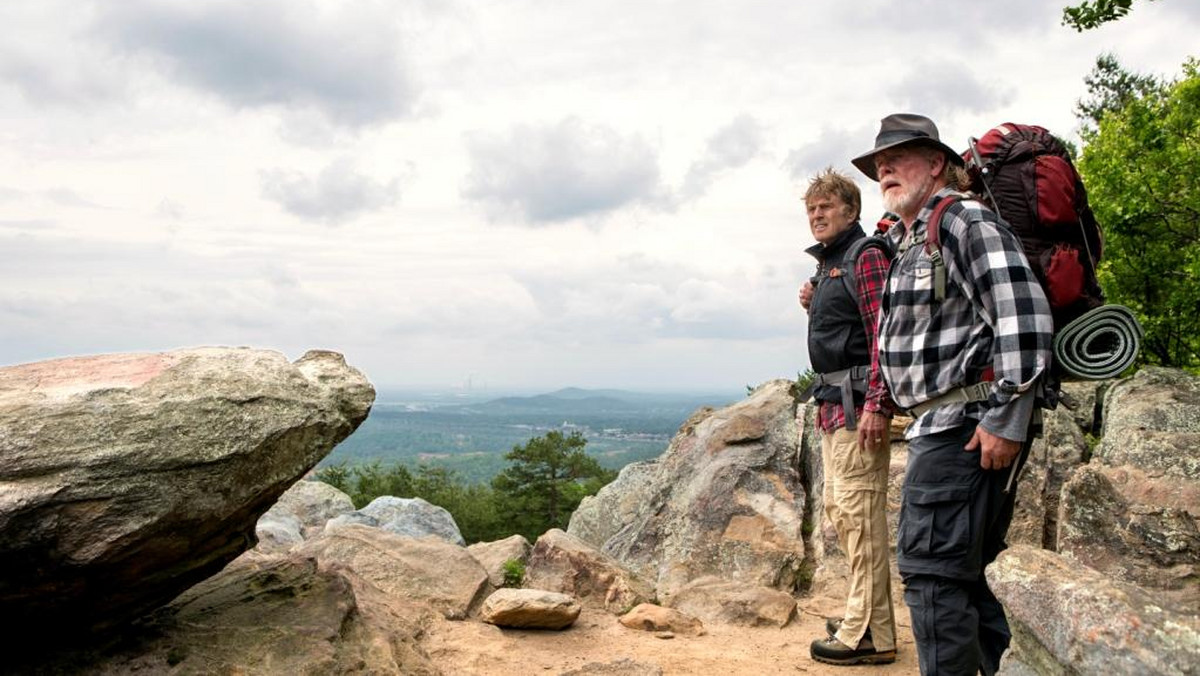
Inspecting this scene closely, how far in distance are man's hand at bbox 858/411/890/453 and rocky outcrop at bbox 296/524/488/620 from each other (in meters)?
4.36

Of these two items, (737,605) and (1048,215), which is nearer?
(1048,215)

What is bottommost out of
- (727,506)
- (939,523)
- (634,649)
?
(634,649)

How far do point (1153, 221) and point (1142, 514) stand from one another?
11473mm

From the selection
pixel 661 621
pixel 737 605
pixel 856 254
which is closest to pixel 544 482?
pixel 737 605

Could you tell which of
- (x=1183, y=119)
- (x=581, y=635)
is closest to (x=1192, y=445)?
(x=581, y=635)

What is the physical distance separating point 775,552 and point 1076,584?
741 centimetres

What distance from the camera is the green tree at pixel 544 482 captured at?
4223cm

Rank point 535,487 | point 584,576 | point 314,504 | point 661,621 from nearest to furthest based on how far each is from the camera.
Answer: point 661,621
point 584,576
point 314,504
point 535,487

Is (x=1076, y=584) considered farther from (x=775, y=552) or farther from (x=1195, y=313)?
(x=1195, y=313)

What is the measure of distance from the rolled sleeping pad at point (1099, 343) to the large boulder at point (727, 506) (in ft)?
20.1

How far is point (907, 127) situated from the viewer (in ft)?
17.2

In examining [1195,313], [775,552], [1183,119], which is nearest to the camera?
[775,552]

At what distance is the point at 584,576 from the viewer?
9.59m

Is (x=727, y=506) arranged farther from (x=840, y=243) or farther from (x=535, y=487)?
(x=535, y=487)
